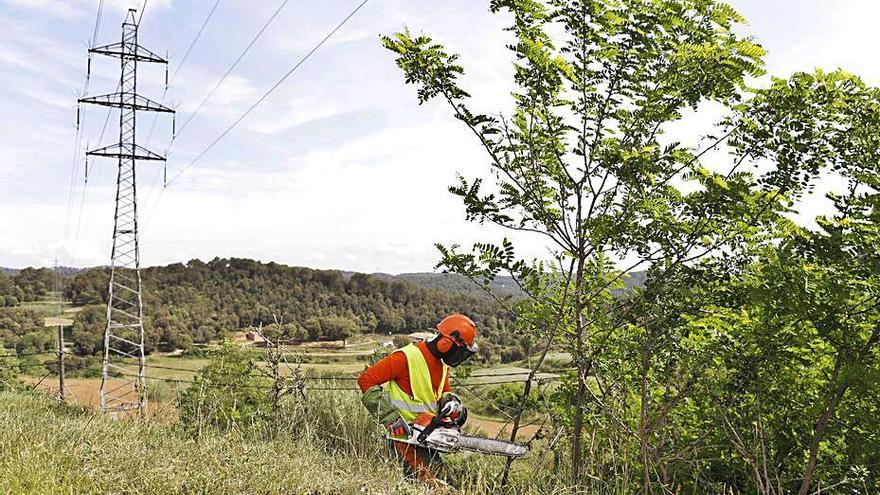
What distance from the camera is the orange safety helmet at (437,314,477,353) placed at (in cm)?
511

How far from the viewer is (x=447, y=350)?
5121mm

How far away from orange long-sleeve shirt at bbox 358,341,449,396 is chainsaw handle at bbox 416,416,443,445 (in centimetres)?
30

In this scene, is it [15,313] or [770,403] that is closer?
[770,403]

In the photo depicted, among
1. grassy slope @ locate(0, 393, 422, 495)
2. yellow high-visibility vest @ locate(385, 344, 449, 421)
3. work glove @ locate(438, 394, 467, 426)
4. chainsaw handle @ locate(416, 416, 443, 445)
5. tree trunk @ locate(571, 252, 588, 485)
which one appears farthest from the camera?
yellow high-visibility vest @ locate(385, 344, 449, 421)

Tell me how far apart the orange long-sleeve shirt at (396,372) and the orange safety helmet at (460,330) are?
0.72ft

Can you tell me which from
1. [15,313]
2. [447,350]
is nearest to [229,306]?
[15,313]

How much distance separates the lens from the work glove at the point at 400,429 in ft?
16.0

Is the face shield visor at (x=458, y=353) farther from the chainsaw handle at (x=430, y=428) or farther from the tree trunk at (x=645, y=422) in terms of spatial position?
the tree trunk at (x=645, y=422)

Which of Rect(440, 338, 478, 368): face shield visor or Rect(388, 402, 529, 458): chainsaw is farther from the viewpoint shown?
Rect(440, 338, 478, 368): face shield visor

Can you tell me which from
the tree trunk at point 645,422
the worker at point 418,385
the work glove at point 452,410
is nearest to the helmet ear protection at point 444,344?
the worker at point 418,385

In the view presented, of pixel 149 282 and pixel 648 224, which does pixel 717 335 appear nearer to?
pixel 648 224

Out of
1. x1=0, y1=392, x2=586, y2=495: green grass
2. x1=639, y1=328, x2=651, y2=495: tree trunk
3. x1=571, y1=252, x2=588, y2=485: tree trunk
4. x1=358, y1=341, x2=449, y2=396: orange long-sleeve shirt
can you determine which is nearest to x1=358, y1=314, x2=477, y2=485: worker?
x1=358, y1=341, x2=449, y2=396: orange long-sleeve shirt

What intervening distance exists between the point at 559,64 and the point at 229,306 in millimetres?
40543

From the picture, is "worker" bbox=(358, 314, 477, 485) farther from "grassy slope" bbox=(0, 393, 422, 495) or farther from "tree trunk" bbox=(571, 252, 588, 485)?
"tree trunk" bbox=(571, 252, 588, 485)
